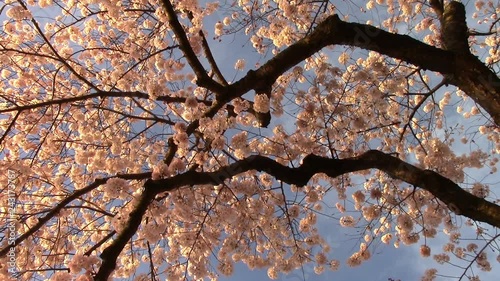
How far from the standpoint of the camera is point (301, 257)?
6.53 m

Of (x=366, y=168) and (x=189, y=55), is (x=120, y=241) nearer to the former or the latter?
(x=189, y=55)

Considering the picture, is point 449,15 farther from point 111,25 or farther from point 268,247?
point 111,25

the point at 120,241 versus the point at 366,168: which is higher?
the point at 366,168

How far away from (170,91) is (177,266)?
2.75 m

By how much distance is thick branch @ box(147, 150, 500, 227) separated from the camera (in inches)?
148

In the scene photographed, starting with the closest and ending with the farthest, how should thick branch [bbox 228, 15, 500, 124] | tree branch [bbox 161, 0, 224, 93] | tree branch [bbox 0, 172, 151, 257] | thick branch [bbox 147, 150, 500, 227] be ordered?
thick branch [bbox 147, 150, 500, 227]
thick branch [bbox 228, 15, 500, 124]
tree branch [bbox 0, 172, 151, 257]
tree branch [bbox 161, 0, 224, 93]

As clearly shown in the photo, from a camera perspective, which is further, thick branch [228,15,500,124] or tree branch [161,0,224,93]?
tree branch [161,0,224,93]

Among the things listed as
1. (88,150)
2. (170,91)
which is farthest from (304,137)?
(88,150)

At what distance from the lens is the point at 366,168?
4.30 m

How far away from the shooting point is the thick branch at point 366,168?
12.3 ft

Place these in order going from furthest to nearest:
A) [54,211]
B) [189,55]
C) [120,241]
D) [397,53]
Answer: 1. [189,55]
2. [54,211]
3. [397,53]
4. [120,241]

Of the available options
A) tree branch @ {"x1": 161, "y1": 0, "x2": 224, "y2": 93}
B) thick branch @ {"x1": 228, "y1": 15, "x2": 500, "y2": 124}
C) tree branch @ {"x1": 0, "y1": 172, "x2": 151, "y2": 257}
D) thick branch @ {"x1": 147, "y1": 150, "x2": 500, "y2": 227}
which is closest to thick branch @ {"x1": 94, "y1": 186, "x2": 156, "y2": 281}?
thick branch @ {"x1": 147, "y1": 150, "x2": 500, "y2": 227}

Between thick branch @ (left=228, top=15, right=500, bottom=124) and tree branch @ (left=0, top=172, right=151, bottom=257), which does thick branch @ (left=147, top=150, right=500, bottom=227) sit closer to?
thick branch @ (left=228, top=15, right=500, bottom=124)

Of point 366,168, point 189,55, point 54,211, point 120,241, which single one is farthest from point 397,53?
A: point 54,211
